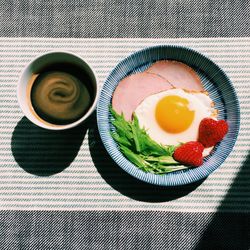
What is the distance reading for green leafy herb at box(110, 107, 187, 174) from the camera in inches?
33.7

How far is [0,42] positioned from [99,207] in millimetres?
418

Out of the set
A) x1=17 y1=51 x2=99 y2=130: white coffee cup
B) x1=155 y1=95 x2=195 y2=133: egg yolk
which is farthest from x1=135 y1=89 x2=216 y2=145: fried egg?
x1=17 y1=51 x2=99 y2=130: white coffee cup

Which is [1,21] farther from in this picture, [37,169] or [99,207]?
[99,207]

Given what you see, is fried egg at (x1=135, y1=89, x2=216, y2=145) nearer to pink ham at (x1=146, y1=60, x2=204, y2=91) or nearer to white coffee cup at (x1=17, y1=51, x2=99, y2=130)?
pink ham at (x1=146, y1=60, x2=204, y2=91)

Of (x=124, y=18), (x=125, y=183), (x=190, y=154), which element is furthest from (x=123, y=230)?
(x=124, y=18)

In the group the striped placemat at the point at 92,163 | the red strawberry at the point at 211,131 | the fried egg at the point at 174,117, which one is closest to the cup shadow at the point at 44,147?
the striped placemat at the point at 92,163

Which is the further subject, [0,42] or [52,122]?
[0,42]

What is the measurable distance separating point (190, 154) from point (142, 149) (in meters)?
0.10

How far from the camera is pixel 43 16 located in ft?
3.13

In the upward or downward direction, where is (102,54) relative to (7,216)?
upward

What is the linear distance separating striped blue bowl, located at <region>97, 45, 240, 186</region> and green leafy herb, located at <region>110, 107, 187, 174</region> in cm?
1

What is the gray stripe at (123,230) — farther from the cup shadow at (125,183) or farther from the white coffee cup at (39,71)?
the white coffee cup at (39,71)

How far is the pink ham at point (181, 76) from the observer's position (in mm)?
881

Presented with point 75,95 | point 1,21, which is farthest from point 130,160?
point 1,21
